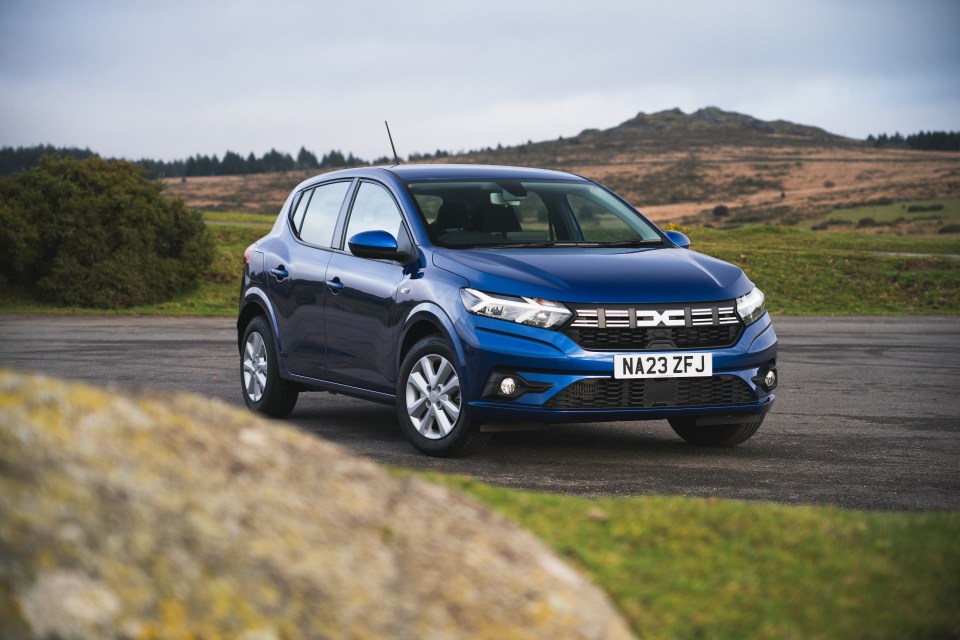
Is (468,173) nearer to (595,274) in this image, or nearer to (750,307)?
(595,274)

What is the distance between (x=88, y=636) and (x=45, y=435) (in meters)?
0.53

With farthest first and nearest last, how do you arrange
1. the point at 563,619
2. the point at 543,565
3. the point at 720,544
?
the point at 720,544 < the point at 543,565 < the point at 563,619

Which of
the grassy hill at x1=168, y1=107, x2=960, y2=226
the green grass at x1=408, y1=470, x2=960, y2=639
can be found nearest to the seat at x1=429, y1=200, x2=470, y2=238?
the green grass at x1=408, y1=470, x2=960, y2=639

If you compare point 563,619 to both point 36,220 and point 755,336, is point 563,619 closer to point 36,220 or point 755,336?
point 755,336

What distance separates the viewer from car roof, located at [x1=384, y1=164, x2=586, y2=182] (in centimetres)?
948

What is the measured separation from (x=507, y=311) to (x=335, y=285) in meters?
1.97

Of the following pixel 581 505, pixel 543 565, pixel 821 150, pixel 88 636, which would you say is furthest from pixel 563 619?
pixel 821 150

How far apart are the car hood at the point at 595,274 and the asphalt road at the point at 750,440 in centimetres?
110

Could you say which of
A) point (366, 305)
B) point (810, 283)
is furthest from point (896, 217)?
point (366, 305)

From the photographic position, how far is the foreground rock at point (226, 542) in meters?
2.85

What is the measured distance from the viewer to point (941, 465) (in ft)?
27.0

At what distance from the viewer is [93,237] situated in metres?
28.0

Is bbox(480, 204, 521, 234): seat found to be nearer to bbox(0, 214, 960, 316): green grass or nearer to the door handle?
the door handle

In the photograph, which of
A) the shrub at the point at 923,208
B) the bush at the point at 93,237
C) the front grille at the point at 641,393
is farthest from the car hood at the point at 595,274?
the shrub at the point at 923,208
